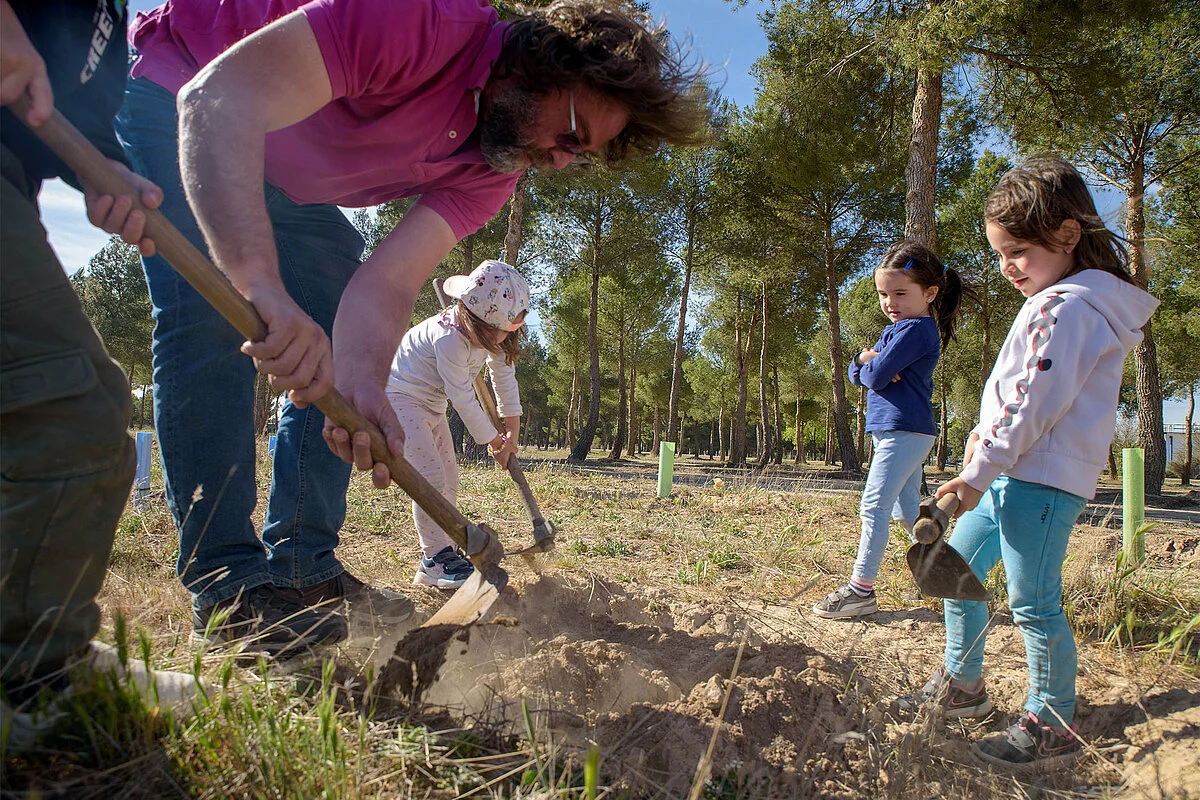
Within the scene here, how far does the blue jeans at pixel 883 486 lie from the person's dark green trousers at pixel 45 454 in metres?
2.91

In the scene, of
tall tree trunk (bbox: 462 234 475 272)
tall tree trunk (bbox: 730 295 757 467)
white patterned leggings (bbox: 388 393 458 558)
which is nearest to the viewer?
white patterned leggings (bbox: 388 393 458 558)

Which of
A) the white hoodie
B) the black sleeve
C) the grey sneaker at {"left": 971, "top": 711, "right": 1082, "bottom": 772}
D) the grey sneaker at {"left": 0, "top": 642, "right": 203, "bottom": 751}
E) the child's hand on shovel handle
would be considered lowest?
the grey sneaker at {"left": 971, "top": 711, "right": 1082, "bottom": 772}

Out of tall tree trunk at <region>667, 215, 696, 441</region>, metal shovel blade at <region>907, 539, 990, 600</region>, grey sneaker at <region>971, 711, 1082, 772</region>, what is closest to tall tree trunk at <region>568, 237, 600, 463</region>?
tall tree trunk at <region>667, 215, 696, 441</region>

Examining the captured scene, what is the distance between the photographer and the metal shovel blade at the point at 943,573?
201 centimetres

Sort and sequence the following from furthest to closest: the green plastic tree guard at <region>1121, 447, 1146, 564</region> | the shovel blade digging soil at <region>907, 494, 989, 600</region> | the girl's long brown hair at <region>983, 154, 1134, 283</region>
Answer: the green plastic tree guard at <region>1121, 447, 1146, 564</region>, the girl's long brown hair at <region>983, 154, 1134, 283</region>, the shovel blade digging soil at <region>907, 494, 989, 600</region>

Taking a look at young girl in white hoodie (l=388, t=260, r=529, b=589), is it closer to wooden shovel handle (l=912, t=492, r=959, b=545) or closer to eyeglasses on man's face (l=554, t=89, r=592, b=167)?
eyeglasses on man's face (l=554, t=89, r=592, b=167)

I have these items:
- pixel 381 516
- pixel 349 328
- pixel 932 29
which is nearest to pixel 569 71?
pixel 349 328

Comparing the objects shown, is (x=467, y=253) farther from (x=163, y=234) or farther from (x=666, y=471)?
(x=163, y=234)

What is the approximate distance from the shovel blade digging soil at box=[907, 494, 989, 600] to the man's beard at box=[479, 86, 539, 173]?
1.56 meters

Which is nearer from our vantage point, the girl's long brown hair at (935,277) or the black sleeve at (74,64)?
the black sleeve at (74,64)

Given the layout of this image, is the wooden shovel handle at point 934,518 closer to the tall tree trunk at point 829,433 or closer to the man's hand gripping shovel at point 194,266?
the man's hand gripping shovel at point 194,266

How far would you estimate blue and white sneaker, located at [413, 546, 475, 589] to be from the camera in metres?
3.02

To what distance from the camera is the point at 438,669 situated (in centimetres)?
172

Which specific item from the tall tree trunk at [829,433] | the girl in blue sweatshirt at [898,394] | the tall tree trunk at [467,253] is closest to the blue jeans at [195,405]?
the girl in blue sweatshirt at [898,394]
